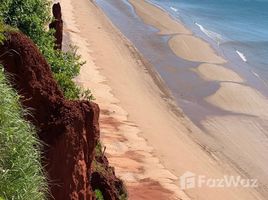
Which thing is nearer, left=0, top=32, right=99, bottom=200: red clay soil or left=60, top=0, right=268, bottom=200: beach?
left=0, top=32, right=99, bottom=200: red clay soil

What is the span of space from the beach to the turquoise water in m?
3.42

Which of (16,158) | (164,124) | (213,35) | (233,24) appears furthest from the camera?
(233,24)

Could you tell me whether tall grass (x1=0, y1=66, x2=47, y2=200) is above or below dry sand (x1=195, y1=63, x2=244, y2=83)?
above

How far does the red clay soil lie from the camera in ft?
35.1

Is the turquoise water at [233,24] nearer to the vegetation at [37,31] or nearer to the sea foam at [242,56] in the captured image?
the sea foam at [242,56]

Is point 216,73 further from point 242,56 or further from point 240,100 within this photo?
point 242,56

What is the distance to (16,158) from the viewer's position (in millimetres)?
8875

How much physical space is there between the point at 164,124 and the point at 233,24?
3669 cm

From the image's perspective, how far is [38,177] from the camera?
30.2ft

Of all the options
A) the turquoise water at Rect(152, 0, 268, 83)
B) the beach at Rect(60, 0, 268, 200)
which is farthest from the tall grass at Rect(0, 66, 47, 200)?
the turquoise water at Rect(152, 0, 268, 83)

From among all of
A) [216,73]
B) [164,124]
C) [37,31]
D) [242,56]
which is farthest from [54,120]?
[242,56]

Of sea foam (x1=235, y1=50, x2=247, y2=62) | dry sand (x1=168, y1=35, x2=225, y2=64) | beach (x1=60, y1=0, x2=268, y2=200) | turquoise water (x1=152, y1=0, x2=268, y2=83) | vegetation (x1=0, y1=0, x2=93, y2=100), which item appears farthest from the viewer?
turquoise water (x1=152, y1=0, x2=268, y2=83)

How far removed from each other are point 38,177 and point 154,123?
55.1ft

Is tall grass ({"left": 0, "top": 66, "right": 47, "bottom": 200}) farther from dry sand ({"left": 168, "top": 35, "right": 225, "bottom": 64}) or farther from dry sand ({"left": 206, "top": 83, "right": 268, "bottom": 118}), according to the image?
dry sand ({"left": 168, "top": 35, "right": 225, "bottom": 64})
